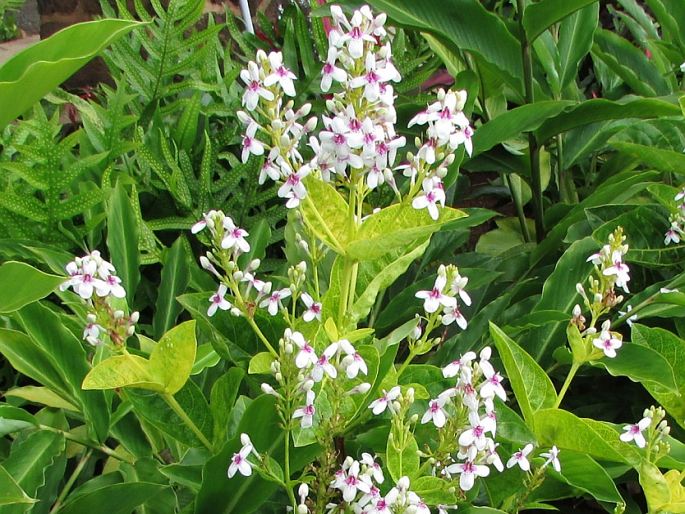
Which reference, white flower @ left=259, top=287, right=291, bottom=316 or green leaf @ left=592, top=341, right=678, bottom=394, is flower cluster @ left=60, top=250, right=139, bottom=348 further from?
green leaf @ left=592, top=341, right=678, bottom=394

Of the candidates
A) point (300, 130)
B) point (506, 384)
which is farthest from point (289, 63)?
point (300, 130)

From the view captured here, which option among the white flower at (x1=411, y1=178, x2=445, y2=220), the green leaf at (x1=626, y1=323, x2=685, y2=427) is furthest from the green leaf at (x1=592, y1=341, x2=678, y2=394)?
the white flower at (x1=411, y1=178, x2=445, y2=220)

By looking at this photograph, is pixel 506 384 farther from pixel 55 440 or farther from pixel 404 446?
pixel 55 440

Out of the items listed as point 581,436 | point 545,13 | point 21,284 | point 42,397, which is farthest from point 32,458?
point 545,13

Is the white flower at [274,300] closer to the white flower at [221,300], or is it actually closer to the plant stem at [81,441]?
the white flower at [221,300]

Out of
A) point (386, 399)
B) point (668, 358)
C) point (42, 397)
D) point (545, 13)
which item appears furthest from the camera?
point (545, 13)

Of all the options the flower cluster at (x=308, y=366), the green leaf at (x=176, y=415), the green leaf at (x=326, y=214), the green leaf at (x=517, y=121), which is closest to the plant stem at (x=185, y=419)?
the green leaf at (x=176, y=415)

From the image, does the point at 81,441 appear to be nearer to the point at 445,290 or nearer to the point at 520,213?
the point at 445,290
